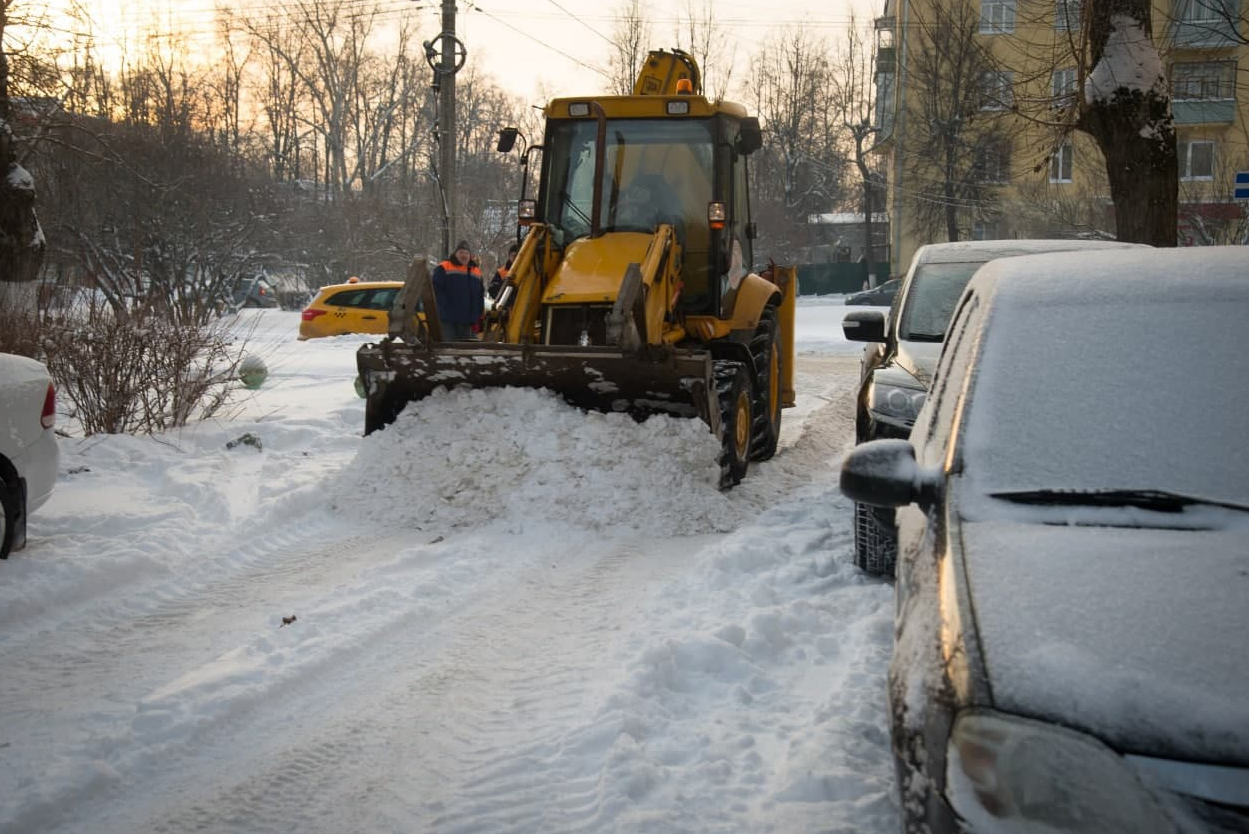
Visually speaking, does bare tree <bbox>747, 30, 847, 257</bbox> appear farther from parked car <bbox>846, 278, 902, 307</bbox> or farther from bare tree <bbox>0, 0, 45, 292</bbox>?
bare tree <bbox>0, 0, 45, 292</bbox>

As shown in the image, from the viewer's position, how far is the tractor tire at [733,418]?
7.61 meters

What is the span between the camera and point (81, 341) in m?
9.13

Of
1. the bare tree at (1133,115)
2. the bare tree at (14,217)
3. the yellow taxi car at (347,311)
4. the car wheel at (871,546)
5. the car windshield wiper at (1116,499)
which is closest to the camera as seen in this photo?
the car windshield wiper at (1116,499)

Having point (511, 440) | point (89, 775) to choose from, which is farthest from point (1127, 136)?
point (89, 775)

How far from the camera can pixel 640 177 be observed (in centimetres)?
870

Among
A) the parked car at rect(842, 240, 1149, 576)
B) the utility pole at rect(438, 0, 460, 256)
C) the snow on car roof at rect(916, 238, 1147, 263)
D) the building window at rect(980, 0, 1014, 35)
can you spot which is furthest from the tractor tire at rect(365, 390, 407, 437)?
the building window at rect(980, 0, 1014, 35)

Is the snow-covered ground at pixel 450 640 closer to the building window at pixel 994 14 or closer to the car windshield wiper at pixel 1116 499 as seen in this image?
the car windshield wiper at pixel 1116 499

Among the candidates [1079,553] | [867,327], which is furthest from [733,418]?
[1079,553]

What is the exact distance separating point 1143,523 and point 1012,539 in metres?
0.36

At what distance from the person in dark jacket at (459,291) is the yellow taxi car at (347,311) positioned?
994 cm

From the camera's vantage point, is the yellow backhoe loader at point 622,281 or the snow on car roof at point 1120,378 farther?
the yellow backhoe loader at point 622,281

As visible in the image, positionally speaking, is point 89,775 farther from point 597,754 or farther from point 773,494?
point 773,494

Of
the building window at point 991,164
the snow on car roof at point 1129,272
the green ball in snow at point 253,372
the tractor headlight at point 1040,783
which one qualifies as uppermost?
the building window at point 991,164

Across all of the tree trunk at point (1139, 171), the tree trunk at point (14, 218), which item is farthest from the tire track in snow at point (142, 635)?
the tree trunk at point (1139, 171)
